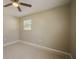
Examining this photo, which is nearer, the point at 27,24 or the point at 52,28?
the point at 52,28

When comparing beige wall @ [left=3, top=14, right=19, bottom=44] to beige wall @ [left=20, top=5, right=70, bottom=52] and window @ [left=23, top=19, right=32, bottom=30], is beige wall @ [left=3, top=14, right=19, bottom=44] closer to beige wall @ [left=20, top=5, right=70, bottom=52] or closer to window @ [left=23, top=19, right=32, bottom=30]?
window @ [left=23, top=19, right=32, bottom=30]

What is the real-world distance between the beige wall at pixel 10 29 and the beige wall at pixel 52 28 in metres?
1.60

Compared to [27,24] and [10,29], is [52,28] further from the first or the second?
[10,29]

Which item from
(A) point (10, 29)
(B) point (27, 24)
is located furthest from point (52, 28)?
(A) point (10, 29)

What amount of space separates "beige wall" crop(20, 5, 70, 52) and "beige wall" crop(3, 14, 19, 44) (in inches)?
63.1

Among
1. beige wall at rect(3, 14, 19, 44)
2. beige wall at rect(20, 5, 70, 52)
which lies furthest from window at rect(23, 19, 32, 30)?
beige wall at rect(3, 14, 19, 44)

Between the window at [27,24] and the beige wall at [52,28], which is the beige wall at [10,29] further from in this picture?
the beige wall at [52,28]

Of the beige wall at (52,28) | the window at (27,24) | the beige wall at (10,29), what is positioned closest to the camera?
the beige wall at (52,28)

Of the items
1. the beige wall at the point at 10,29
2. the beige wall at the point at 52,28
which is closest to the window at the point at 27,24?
the beige wall at the point at 52,28

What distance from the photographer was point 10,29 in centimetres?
652

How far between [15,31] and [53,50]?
163 inches

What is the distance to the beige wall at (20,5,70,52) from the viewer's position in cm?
400

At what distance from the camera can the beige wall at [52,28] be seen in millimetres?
4000

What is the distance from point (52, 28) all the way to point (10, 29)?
3555 mm
